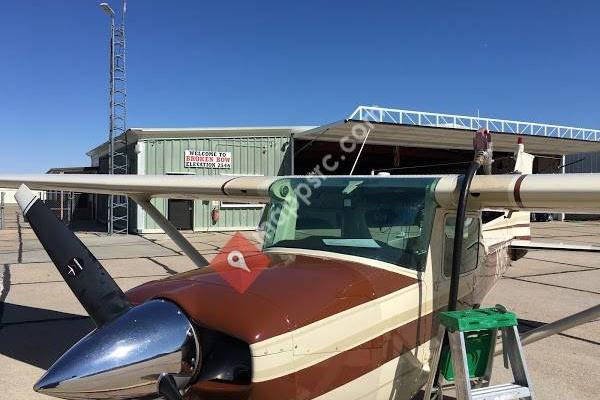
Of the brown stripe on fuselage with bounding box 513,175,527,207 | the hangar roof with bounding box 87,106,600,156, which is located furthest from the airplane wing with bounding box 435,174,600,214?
the hangar roof with bounding box 87,106,600,156

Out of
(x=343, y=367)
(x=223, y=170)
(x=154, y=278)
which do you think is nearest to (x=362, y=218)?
(x=343, y=367)

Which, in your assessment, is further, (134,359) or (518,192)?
(518,192)

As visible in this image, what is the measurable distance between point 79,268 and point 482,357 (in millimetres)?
2302

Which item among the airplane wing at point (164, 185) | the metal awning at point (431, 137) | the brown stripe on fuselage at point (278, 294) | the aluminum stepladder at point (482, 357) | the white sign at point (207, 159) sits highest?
the metal awning at point (431, 137)

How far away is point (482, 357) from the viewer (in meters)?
2.93

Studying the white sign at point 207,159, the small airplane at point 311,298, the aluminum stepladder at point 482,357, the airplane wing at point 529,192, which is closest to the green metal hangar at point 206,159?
the white sign at point 207,159

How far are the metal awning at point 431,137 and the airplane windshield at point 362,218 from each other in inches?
567

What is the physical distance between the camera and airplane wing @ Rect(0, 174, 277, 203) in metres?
4.32

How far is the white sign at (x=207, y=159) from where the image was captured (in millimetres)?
20391

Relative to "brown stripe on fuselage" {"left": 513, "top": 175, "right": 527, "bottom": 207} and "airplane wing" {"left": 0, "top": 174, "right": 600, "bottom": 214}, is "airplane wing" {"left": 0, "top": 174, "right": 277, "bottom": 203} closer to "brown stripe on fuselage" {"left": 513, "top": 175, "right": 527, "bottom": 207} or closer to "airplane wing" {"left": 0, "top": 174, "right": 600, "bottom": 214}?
"airplane wing" {"left": 0, "top": 174, "right": 600, "bottom": 214}

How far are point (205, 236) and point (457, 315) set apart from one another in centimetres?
1715

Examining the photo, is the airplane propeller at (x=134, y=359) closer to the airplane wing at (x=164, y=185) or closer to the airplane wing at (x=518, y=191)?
the airplane wing at (x=518, y=191)

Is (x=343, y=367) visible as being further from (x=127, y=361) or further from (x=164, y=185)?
(x=164, y=185)

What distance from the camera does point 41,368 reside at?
16.1ft
